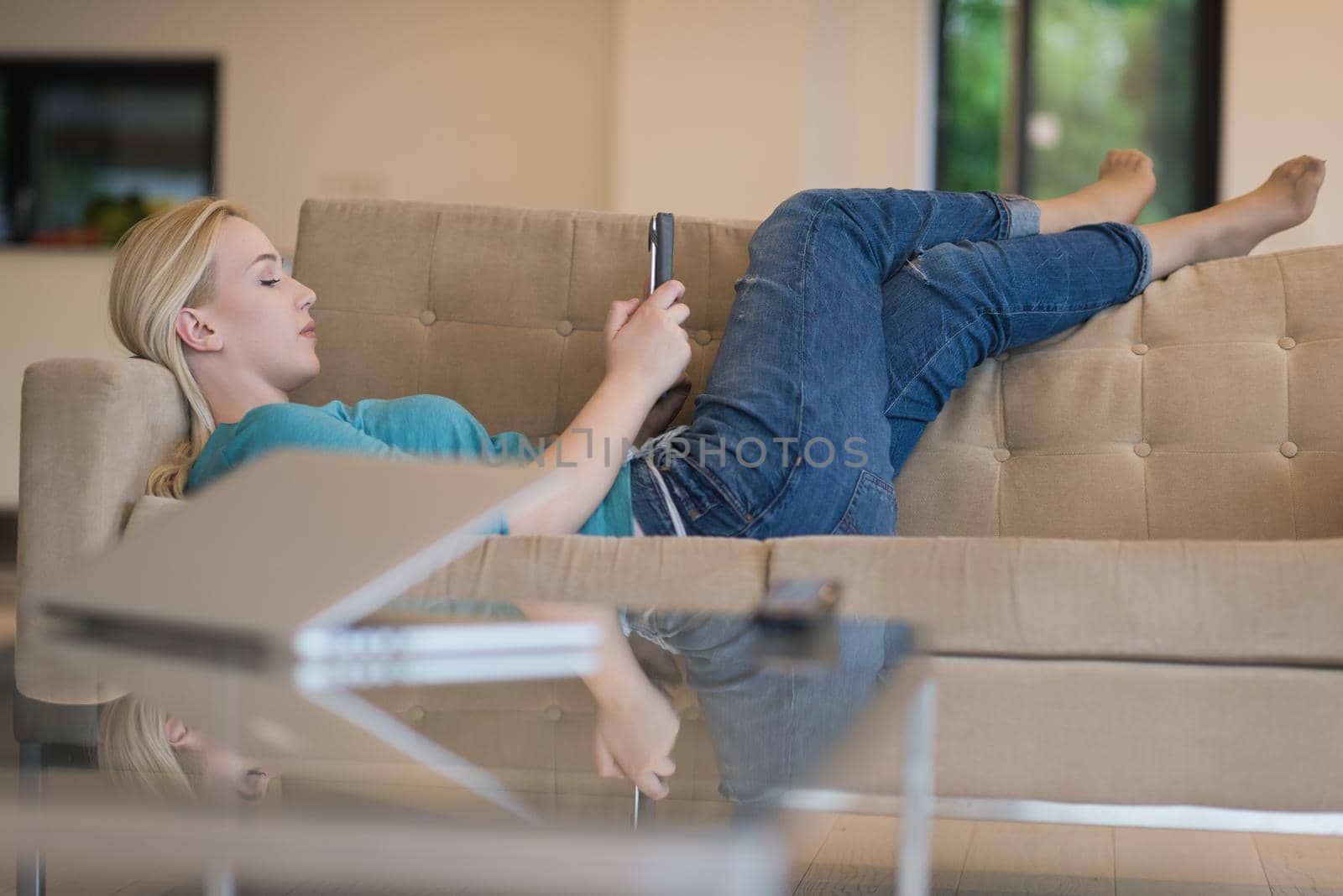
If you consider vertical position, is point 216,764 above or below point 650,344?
below

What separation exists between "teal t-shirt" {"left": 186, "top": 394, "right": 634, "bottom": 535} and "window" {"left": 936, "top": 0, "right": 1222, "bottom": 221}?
3352 mm

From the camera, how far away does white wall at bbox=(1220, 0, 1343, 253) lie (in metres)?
3.77

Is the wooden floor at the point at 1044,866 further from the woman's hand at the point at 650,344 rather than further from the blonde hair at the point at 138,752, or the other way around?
the blonde hair at the point at 138,752

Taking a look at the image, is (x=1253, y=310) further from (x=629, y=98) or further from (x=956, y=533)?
(x=629, y=98)

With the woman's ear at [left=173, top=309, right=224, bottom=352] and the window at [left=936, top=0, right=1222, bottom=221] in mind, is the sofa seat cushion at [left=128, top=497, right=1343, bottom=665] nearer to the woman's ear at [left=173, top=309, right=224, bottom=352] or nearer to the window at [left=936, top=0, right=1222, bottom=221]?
the woman's ear at [left=173, top=309, right=224, bottom=352]

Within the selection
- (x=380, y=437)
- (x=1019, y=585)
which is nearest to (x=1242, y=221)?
(x=1019, y=585)

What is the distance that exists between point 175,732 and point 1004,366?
1.49m

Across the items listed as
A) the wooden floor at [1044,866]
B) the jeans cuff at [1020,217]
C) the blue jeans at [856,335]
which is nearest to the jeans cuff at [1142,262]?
the blue jeans at [856,335]

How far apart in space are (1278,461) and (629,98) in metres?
3.04

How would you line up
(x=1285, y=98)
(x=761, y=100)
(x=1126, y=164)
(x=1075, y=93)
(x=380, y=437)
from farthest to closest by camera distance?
(x=1075, y=93) → (x=761, y=100) → (x=1285, y=98) → (x=1126, y=164) → (x=380, y=437)

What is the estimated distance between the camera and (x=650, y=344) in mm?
1608

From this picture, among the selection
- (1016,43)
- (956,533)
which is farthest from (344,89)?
(956,533)

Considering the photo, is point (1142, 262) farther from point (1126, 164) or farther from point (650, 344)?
point (650, 344)

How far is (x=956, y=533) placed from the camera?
6.06 feet
